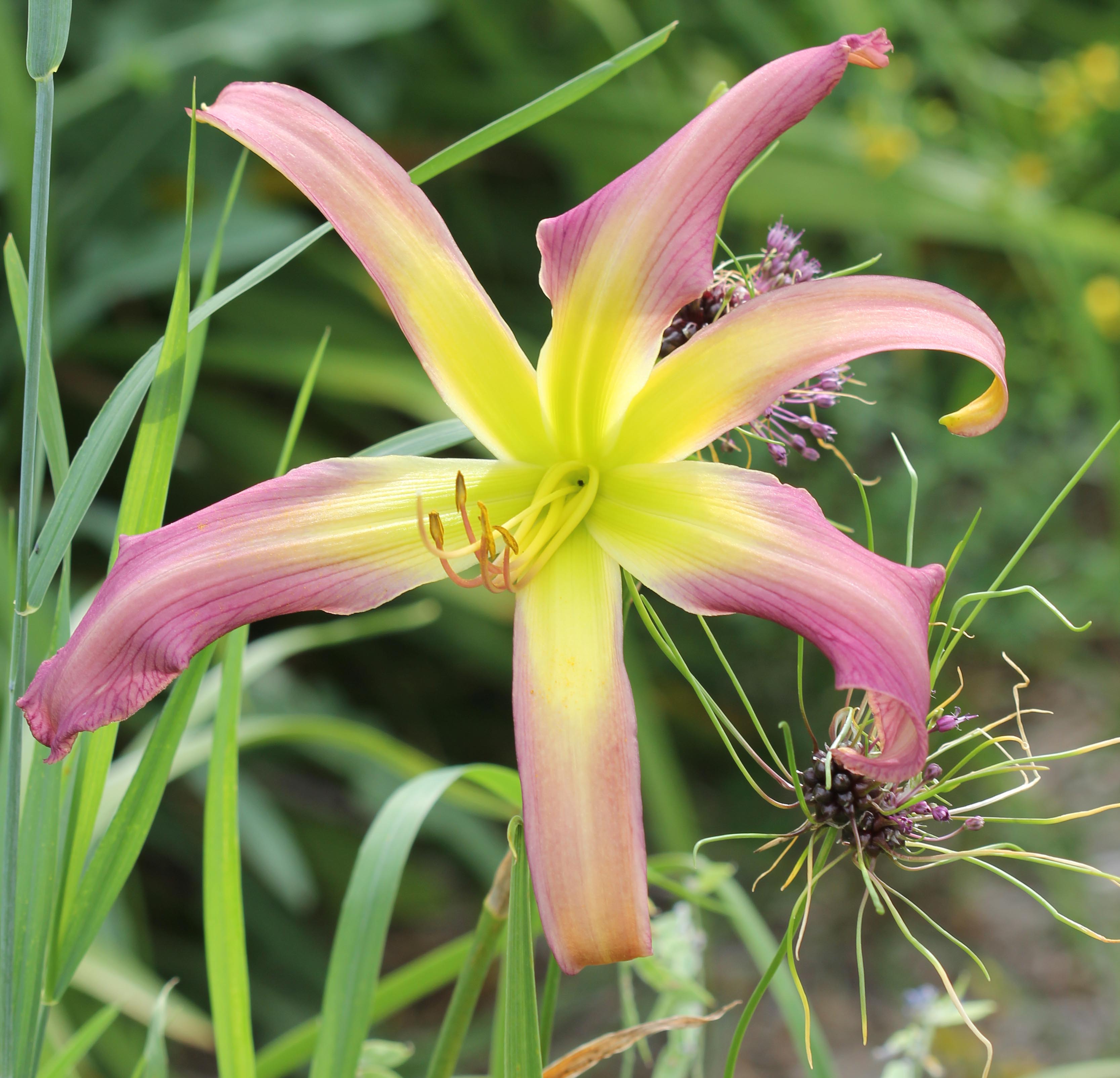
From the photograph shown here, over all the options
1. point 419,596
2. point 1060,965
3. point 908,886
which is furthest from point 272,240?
point 1060,965

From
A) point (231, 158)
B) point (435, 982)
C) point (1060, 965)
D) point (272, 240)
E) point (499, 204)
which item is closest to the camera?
point (435, 982)

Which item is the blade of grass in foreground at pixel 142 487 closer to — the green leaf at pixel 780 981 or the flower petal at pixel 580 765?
the flower petal at pixel 580 765

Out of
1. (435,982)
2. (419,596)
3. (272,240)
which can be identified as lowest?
(419,596)

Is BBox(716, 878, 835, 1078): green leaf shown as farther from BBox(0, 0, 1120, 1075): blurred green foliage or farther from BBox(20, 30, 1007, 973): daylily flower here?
BBox(0, 0, 1120, 1075): blurred green foliage

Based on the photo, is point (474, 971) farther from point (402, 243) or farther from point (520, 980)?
point (402, 243)

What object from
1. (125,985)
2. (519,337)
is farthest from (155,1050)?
(519,337)

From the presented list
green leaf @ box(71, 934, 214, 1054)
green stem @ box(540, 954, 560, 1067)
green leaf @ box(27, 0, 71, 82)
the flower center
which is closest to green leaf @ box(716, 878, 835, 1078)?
green stem @ box(540, 954, 560, 1067)

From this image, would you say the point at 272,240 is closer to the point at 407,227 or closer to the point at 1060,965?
the point at 407,227

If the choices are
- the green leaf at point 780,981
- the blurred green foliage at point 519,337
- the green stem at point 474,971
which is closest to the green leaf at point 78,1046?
the green stem at point 474,971
